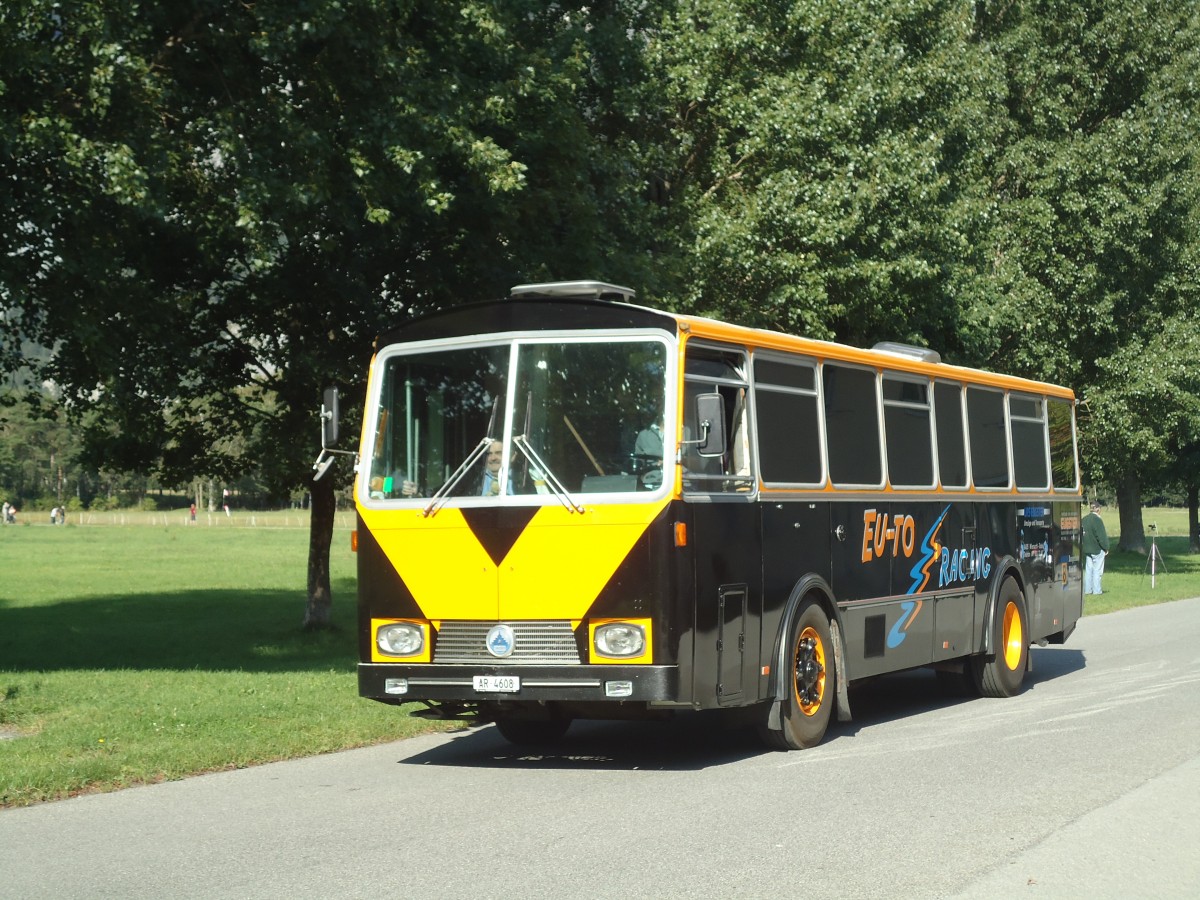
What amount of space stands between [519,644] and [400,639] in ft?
2.97

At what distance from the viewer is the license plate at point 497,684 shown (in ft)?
32.3

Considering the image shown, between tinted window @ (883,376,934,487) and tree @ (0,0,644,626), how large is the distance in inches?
209

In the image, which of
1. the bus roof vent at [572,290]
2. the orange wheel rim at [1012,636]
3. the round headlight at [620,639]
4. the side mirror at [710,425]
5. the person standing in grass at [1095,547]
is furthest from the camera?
the person standing in grass at [1095,547]

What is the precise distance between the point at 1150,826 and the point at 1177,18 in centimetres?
3221

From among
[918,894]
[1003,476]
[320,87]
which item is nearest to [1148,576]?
[1003,476]

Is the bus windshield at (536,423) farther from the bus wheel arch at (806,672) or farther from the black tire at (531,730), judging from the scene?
the black tire at (531,730)

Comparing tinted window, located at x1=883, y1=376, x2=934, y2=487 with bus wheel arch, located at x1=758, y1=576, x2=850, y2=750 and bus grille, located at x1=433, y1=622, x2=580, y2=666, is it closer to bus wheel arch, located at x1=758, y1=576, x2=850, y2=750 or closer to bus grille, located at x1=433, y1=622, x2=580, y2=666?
bus wheel arch, located at x1=758, y1=576, x2=850, y2=750

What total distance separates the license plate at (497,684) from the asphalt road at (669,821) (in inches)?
22.9

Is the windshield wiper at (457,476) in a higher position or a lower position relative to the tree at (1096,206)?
lower

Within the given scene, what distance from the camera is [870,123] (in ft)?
81.2

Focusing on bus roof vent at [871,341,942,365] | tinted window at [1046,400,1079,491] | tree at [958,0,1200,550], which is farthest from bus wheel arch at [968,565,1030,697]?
tree at [958,0,1200,550]

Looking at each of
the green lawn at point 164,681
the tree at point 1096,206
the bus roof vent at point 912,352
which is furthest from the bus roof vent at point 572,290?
the tree at point 1096,206

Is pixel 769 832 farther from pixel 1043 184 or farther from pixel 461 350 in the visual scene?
pixel 1043 184

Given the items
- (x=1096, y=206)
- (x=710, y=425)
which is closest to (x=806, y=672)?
(x=710, y=425)
